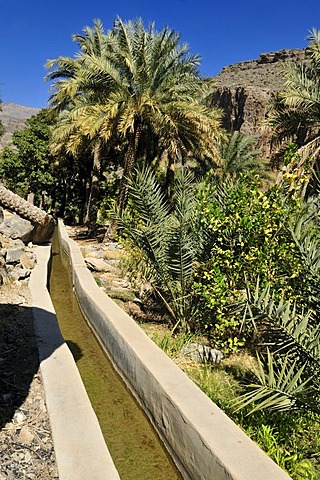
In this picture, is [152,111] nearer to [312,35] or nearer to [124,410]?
[312,35]

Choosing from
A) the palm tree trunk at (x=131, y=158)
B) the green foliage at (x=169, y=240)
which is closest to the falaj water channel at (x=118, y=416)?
the green foliage at (x=169, y=240)

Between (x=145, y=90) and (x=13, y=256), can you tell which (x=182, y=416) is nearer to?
(x=13, y=256)

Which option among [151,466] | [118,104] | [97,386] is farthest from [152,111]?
[151,466]

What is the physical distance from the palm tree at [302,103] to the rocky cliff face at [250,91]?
82.5ft

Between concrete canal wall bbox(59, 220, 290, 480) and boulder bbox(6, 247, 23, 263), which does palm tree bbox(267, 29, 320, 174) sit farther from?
concrete canal wall bbox(59, 220, 290, 480)

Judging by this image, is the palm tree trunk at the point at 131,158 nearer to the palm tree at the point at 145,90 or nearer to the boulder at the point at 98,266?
the palm tree at the point at 145,90

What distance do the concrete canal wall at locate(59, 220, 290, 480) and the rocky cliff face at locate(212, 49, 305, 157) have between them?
3644 cm

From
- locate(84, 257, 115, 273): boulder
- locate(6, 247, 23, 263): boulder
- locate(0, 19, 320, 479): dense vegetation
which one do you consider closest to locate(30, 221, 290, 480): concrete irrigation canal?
locate(0, 19, 320, 479): dense vegetation

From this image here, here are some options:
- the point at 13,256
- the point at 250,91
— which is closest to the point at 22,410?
the point at 13,256

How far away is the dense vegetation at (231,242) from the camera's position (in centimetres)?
313

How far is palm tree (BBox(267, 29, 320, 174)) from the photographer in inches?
499

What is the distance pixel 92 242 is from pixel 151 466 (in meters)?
12.3

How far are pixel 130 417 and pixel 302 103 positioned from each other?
11964 mm

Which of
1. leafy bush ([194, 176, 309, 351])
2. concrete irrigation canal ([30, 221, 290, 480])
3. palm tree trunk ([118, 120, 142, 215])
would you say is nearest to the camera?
concrete irrigation canal ([30, 221, 290, 480])
